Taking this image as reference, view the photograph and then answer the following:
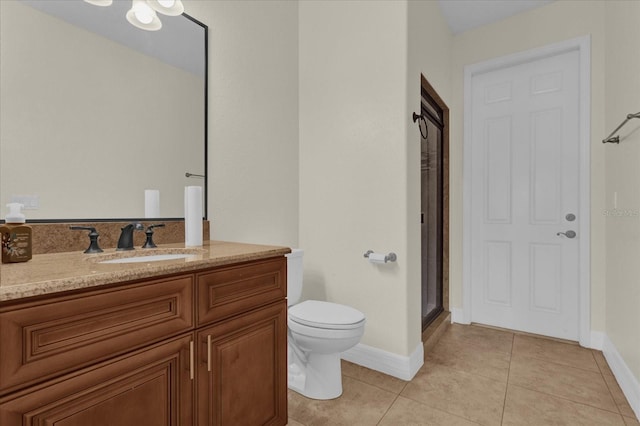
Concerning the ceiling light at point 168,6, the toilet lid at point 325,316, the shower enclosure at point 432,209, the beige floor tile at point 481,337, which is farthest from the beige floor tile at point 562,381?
the ceiling light at point 168,6

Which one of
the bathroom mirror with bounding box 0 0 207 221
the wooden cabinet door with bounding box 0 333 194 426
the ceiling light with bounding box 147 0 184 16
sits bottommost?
the wooden cabinet door with bounding box 0 333 194 426

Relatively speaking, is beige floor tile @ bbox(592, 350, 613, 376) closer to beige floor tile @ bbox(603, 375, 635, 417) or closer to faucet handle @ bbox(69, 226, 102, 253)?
beige floor tile @ bbox(603, 375, 635, 417)

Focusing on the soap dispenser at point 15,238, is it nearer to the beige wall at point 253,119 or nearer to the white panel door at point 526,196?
the beige wall at point 253,119

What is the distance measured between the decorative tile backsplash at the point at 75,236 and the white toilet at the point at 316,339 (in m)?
0.78

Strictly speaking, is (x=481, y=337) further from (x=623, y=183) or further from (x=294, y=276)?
(x=294, y=276)

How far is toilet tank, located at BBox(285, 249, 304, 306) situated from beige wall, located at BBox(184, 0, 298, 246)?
28 centimetres

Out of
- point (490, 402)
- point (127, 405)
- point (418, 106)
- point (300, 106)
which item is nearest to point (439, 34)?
point (418, 106)

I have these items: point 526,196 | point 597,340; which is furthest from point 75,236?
point 597,340

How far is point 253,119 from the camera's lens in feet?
6.75

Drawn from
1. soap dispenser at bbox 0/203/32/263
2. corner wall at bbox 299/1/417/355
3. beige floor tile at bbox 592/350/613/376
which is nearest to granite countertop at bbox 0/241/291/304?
soap dispenser at bbox 0/203/32/263

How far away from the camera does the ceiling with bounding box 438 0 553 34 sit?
2650mm

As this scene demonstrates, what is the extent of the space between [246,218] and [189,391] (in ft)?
3.63

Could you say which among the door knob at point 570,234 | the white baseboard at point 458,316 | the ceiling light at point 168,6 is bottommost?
the white baseboard at point 458,316

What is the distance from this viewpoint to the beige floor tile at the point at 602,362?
6.93 feet
